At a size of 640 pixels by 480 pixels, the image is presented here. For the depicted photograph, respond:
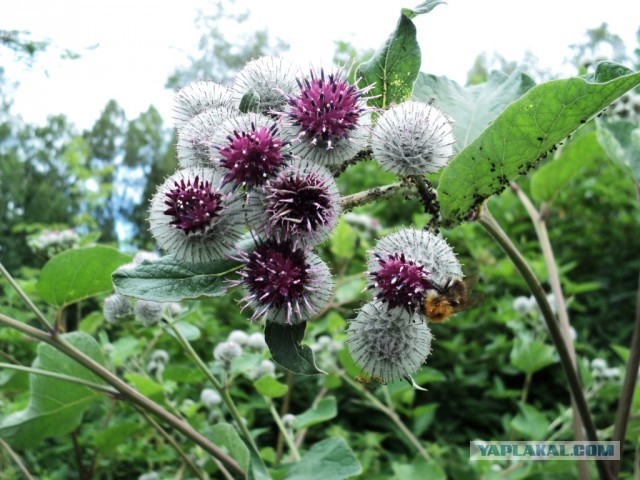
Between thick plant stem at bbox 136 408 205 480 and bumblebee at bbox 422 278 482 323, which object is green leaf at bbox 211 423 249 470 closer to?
thick plant stem at bbox 136 408 205 480

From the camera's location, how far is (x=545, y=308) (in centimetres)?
135

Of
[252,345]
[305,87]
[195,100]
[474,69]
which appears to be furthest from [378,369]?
[474,69]

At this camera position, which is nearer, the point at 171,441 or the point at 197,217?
the point at 197,217

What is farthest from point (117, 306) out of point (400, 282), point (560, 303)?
point (560, 303)

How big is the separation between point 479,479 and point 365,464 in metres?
0.47

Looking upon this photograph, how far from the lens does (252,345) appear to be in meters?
2.34

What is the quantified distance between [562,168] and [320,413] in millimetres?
1116

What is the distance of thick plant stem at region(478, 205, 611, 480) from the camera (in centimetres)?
132

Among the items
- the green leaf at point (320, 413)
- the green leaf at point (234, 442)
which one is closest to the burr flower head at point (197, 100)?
the green leaf at point (234, 442)

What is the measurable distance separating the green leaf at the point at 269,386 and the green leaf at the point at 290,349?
94 cm

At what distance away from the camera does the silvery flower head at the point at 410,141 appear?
115 cm

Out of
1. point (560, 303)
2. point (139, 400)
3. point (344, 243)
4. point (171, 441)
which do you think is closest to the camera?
point (139, 400)

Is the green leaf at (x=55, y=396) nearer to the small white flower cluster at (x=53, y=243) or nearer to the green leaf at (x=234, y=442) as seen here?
the green leaf at (x=234, y=442)

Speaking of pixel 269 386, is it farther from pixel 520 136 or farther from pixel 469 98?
pixel 520 136
